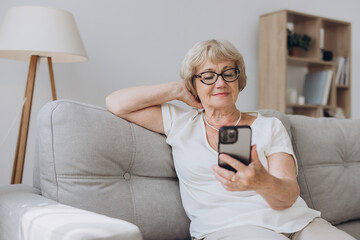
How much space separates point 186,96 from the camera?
170 cm

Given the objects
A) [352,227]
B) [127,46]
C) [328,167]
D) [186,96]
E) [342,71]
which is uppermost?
[127,46]

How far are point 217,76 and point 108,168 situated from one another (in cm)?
51

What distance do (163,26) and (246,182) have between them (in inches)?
94.3

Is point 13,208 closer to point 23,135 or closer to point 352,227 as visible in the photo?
point 23,135

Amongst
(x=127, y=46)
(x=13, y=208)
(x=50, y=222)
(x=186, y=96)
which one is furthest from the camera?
(x=127, y=46)

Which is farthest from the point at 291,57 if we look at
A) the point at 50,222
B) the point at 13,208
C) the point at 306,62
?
the point at 50,222

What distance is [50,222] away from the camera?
1010 mm

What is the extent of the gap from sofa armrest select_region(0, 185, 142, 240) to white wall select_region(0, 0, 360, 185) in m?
1.44

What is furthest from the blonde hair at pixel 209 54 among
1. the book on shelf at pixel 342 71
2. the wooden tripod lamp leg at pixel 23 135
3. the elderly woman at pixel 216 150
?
the book on shelf at pixel 342 71

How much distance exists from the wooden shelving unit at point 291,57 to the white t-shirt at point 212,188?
2.21 m

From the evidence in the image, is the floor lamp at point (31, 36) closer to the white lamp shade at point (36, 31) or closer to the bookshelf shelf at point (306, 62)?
the white lamp shade at point (36, 31)

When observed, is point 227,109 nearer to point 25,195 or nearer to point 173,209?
point 173,209

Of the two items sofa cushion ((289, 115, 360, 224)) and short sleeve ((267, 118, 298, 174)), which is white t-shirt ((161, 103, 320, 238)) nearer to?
short sleeve ((267, 118, 298, 174))

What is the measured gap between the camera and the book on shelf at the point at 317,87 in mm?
4008
